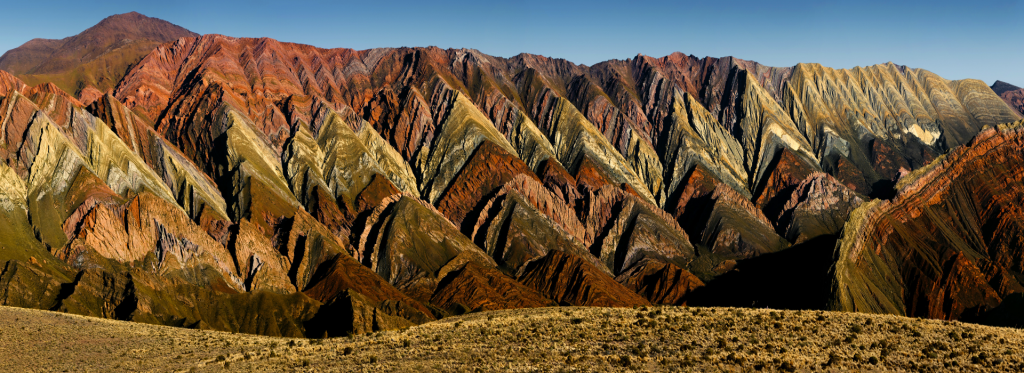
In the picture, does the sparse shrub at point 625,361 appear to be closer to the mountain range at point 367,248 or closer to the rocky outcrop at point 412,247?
the mountain range at point 367,248

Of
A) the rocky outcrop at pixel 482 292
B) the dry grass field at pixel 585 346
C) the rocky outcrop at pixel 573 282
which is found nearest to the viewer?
the dry grass field at pixel 585 346

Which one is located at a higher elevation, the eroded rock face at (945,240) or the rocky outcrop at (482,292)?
the eroded rock face at (945,240)

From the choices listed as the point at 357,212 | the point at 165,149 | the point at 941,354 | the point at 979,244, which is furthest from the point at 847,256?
the point at 165,149

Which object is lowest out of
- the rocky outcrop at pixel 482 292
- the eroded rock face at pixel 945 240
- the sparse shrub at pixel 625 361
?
the rocky outcrop at pixel 482 292

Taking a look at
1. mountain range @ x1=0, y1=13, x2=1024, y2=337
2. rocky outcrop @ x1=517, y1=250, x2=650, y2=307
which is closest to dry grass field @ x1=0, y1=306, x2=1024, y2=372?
mountain range @ x1=0, y1=13, x2=1024, y2=337

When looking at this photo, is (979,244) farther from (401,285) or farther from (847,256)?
(401,285)

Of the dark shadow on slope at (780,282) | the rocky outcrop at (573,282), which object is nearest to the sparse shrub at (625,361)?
the dark shadow on slope at (780,282)

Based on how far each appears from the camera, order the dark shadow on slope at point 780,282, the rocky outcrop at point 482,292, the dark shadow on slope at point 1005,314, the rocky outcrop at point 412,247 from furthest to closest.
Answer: the rocky outcrop at point 412,247
the rocky outcrop at point 482,292
the dark shadow on slope at point 780,282
the dark shadow on slope at point 1005,314
